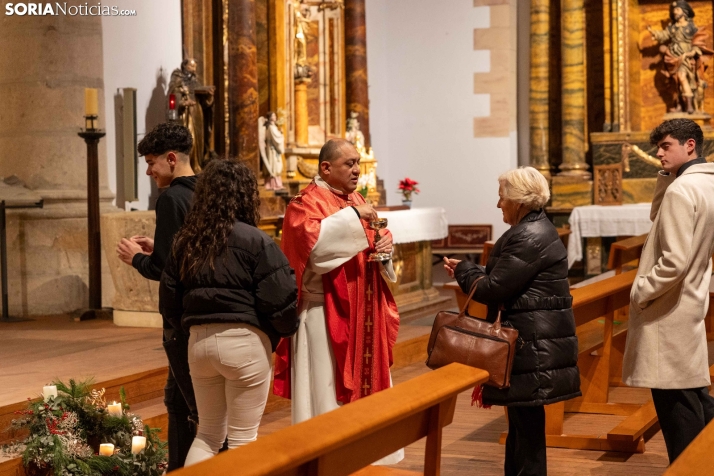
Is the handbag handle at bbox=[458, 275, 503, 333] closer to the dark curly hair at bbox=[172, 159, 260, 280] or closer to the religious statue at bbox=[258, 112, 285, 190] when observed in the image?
the dark curly hair at bbox=[172, 159, 260, 280]

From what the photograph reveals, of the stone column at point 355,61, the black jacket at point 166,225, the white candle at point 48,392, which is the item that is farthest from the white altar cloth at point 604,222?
the black jacket at point 166,225

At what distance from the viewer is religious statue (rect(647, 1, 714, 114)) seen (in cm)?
1192

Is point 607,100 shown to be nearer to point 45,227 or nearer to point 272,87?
point 272,87

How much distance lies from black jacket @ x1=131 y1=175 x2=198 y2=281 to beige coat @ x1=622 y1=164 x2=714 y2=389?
1.74 metres

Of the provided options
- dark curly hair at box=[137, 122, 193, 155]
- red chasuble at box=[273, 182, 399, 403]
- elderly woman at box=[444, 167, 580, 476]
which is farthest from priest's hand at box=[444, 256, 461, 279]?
dark curly hair at box=[137, 122, 193, 155]

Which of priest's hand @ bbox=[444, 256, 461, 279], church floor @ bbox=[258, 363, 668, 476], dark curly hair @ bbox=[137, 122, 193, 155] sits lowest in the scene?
church floor @ bbox=[258, 363, 668, 476]

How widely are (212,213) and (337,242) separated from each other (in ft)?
2.41

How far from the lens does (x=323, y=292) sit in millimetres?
4129

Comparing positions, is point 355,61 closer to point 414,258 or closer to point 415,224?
point 415,224

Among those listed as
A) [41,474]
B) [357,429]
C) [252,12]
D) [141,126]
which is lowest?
[41,474]

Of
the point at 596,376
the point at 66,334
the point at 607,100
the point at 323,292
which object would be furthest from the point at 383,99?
the point at 323,292

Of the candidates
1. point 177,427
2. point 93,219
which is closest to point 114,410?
point 177,427

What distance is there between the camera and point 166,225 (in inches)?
147

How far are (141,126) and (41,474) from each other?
499cm
